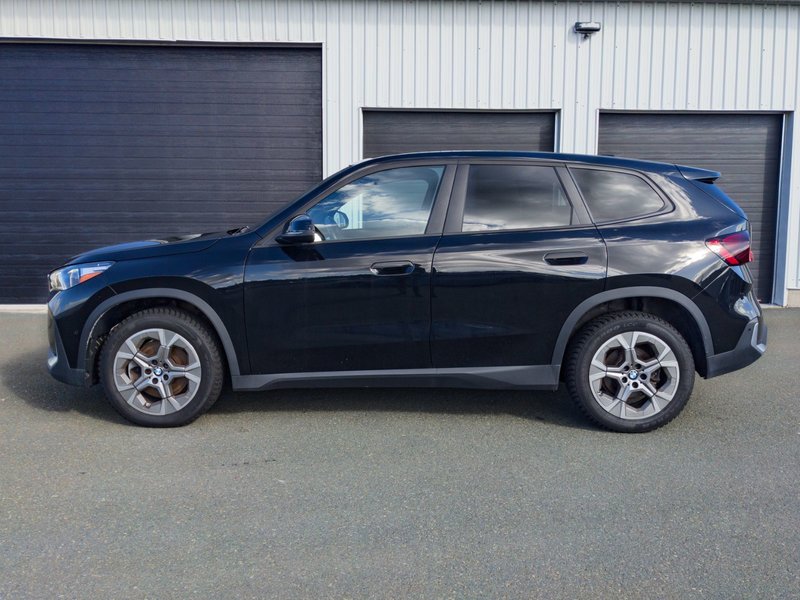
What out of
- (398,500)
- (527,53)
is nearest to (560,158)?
(398,500)

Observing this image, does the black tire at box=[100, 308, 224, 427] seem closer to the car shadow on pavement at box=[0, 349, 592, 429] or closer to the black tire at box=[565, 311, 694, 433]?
the car shadow on pavement at box=[0, 349, 592, 429]

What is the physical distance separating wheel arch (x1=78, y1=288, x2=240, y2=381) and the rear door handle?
80.4 inches

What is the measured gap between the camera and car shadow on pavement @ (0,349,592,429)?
5.14m

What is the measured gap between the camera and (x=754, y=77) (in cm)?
945

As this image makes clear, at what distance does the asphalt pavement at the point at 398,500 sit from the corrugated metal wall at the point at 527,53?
16.4 ft

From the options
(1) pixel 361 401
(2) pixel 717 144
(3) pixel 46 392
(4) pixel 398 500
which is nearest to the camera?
(4) pixel 398 500

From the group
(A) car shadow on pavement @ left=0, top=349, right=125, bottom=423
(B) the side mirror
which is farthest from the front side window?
(A) car shadow on pavement @ left=0, top=349, right=125, bottom=423

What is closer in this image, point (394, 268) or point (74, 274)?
point (394, 268)

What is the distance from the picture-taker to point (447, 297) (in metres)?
4.57

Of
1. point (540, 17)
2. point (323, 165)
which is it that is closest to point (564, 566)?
point (323, 165)

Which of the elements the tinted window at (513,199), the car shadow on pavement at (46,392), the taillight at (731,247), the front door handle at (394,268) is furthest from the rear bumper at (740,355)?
the car shadow on pavement at (46,392)

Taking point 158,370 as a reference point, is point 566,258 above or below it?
above

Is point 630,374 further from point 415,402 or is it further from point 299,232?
point 299,232

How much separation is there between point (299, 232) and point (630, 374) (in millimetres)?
2212
